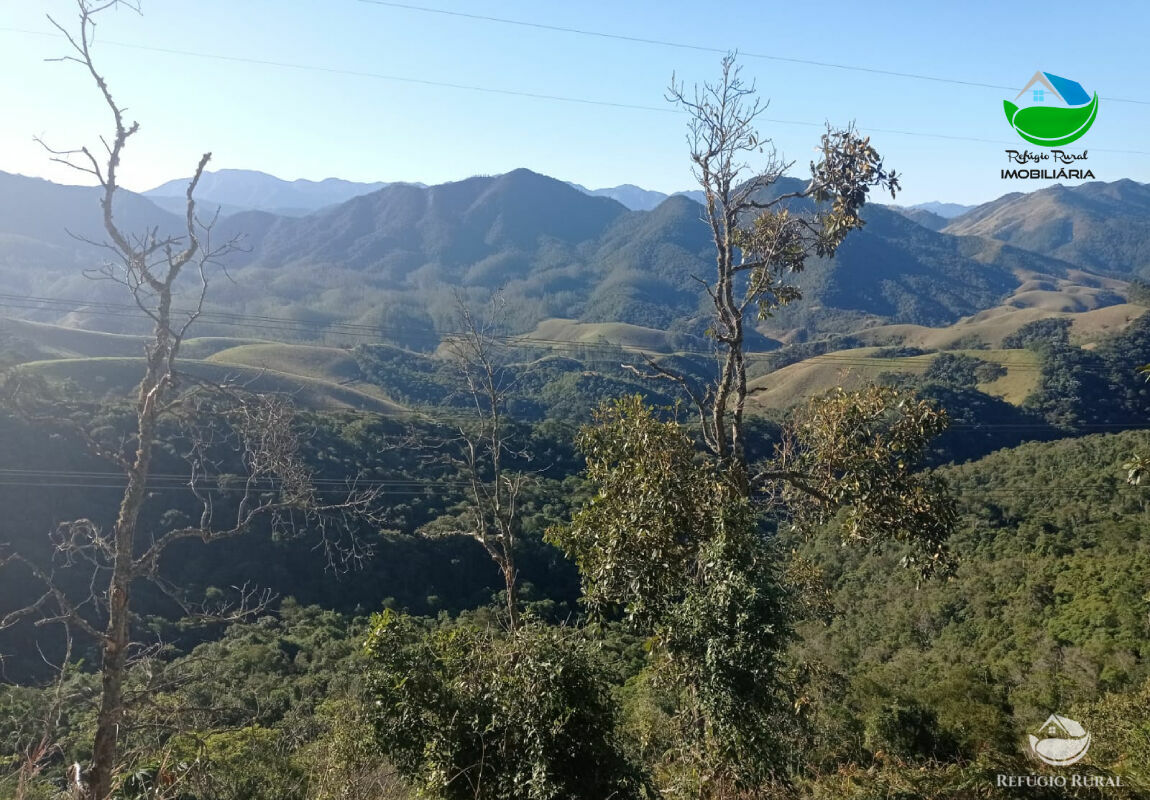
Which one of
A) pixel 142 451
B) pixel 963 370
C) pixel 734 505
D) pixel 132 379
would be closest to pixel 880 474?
pixel 734 505

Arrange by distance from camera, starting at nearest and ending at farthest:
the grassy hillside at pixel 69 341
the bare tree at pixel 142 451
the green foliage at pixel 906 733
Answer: the bare tree at pixel 142 451
the green foliage at pixel 906 733
the grassy hillside at pixel 69 341

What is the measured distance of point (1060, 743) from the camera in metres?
7.43

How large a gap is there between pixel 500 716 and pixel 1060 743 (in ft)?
21.3

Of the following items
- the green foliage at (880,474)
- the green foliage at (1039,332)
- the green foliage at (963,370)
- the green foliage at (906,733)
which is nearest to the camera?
the green foliage at (880,474)

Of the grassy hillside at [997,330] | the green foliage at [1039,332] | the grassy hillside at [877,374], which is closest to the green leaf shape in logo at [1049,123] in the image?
the grassy hillside at [877,374]

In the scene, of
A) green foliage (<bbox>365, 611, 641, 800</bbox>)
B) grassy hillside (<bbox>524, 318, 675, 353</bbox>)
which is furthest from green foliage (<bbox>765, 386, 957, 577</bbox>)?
grassy hillside (<bbox>524, 318, 675, 353</bbox>)

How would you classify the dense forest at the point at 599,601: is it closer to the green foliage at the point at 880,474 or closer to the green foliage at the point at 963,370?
the green foliage at the point at 880,474

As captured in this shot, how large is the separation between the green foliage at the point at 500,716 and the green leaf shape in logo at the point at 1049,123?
39.5 ft

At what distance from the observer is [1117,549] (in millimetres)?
31422

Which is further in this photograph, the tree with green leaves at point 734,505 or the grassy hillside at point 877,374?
the grassy hillside at point 877,374

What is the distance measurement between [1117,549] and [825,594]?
33.1 m

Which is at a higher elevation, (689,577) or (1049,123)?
(1049,123)

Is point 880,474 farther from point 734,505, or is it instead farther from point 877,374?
point 877,374

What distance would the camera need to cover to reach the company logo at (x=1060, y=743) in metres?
7.04
